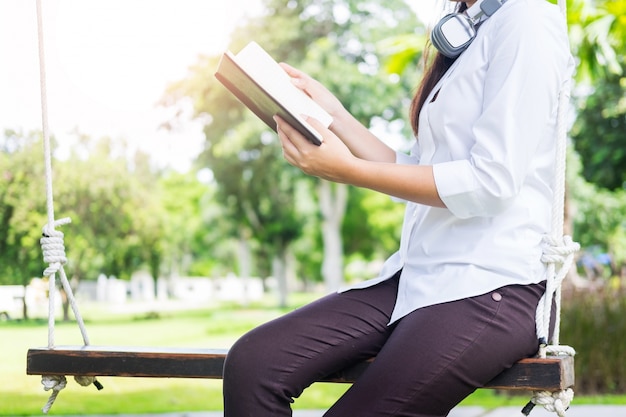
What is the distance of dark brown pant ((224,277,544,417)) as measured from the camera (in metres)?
1.04

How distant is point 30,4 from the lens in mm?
5031

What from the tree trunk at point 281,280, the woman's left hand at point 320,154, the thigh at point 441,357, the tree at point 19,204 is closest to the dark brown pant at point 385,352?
the thigh at point 441,357

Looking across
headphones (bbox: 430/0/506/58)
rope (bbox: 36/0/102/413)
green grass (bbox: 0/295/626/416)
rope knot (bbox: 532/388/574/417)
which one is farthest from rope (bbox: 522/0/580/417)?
green grass (bbox: 0/295/626/416)

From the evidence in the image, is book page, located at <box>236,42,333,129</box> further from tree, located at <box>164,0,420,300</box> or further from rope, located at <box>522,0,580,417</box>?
tree, located at <box>164,0,420,300</box>

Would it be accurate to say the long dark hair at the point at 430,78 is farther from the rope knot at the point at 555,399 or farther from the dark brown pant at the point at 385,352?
the rope knot at the point at 555,399

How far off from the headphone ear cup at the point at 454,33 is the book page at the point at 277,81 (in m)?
0.22

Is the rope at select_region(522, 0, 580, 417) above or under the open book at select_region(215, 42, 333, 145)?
under

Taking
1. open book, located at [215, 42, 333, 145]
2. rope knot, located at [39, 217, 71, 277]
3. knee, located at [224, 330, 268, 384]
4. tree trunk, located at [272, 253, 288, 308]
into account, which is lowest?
tree trunk, located at [272, 253, 288, 308]

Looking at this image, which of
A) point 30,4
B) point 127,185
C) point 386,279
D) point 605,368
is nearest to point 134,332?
point 127,185

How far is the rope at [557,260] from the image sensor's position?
1.11m

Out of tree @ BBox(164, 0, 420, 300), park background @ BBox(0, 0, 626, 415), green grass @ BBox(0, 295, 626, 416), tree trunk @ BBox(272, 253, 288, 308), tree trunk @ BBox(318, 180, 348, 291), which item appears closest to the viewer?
green grass @ BBox(0, 295, 626, 416)

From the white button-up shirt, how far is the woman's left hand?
135mm

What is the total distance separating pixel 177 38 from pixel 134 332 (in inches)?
272

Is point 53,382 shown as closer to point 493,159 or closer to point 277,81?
point 277,81
